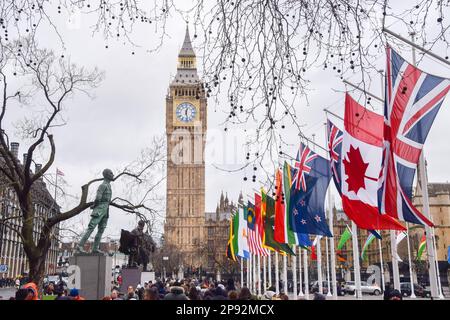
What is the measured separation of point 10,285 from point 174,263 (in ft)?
119

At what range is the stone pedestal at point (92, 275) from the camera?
17.6 metres

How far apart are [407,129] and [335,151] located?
591 centimetres

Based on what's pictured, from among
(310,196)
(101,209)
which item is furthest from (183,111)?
(101,209)

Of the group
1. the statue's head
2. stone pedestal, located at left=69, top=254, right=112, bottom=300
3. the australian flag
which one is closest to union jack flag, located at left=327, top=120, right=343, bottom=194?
the australian flag

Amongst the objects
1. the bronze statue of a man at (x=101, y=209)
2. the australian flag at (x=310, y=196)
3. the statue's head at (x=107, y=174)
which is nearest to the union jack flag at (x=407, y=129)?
the australian flag at (x=310, y=196)

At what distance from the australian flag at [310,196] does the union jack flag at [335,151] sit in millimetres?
1850

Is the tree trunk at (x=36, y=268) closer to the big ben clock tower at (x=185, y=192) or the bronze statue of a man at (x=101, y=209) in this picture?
the bronze statue of a man at (x=101, y=209)

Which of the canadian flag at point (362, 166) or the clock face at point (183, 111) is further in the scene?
the clock face at point (183, 111)

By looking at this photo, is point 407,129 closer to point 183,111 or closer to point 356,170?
point 356,170

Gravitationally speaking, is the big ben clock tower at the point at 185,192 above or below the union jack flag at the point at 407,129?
above

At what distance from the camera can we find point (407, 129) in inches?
448

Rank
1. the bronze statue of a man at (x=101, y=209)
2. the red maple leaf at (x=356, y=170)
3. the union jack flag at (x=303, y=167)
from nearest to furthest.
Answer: the red maple leaf at (x=356, y=170)
the bronze statue of a man at (x=101, y=209)
the union jack flag at (x=303, y=167)
